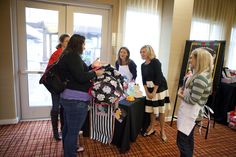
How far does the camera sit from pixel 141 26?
353cm

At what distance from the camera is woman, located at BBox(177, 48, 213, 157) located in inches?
66.4

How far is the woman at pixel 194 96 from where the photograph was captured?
169cm

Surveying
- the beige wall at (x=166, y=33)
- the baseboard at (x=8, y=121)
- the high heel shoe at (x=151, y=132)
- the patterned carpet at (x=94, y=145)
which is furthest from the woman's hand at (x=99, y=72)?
the baseboard at (x=8, y=121)

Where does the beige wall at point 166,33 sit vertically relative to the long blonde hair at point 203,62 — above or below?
above

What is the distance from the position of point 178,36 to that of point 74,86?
7.95 feet

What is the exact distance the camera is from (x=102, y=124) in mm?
2406

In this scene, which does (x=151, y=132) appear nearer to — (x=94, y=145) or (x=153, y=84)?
(x=153, y=84)

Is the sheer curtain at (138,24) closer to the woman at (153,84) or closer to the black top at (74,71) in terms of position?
the woman at (153,84)

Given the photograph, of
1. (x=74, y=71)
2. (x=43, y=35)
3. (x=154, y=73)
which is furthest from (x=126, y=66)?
(x=43, y=35)

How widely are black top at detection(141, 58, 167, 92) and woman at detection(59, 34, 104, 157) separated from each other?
952 millimetres

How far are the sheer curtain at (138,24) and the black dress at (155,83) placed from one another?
934 mm

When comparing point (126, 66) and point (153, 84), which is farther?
point (126, 66)

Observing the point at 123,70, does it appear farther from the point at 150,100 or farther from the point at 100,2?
the point at 100,2

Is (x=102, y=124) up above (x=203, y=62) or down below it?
below
